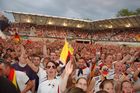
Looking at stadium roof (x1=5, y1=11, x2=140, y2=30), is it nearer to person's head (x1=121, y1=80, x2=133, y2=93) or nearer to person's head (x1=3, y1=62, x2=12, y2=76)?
→ person's head (x1=121, y1=80, x2=133, y2=93)

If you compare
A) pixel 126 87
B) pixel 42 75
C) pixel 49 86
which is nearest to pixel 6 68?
pixel 49 86

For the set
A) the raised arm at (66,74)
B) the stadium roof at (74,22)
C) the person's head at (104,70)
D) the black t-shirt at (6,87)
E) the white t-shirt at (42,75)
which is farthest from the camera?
the stadium roof at (74,22)

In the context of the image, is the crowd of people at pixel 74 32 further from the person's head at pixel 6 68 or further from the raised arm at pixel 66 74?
the raised arm at pixel 66 74

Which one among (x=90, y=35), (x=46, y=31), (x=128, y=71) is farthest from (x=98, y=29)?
(x=128, y=71)

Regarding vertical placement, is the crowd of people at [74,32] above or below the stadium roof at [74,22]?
below

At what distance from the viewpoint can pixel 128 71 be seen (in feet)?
25.7

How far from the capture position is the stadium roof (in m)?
60.0

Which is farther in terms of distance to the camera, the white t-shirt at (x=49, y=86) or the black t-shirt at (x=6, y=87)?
the white t-shirt at (x=49, y=86)

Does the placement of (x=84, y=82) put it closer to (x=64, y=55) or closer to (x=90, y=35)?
(x=64, y=55)

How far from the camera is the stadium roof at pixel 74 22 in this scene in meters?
60.0

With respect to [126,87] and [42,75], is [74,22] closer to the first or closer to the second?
[42,75]

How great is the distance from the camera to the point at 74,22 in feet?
216

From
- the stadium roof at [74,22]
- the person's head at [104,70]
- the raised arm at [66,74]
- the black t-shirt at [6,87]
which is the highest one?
the stadium roof at [74,22]

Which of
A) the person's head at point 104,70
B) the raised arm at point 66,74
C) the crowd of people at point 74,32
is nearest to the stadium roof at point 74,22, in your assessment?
the crowd of people at point 74,32
